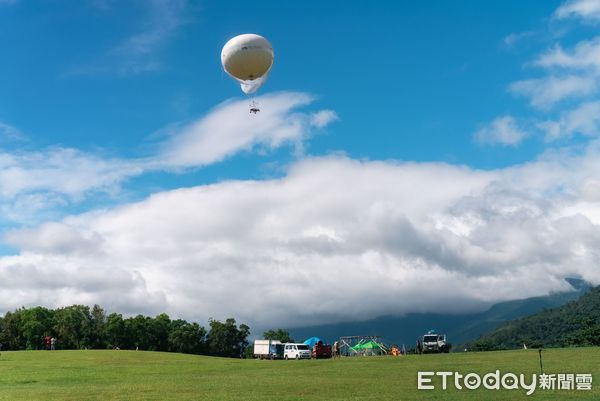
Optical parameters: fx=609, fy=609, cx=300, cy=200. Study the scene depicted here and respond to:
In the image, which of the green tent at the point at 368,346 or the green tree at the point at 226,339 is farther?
the green tree at the point at 226,339

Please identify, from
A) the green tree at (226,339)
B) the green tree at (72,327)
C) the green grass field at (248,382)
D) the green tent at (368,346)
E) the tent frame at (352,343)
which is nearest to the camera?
the green grass field at (248,382)

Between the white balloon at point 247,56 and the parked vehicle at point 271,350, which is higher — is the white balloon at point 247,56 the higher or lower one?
the higher one

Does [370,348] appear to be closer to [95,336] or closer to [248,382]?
[248,382]

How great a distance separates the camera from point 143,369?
4728cm

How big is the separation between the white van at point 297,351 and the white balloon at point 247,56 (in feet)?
132

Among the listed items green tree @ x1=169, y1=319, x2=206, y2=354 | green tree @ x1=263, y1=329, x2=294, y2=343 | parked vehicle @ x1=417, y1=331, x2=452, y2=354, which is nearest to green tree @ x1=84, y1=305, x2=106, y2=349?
green tree @ x1=169, y1=319, x2=206, y2=354

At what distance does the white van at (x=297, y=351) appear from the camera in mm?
72938

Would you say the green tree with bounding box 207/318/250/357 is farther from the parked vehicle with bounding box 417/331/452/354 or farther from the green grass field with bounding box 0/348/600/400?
the green grass field with bounding box 0/348/600/400

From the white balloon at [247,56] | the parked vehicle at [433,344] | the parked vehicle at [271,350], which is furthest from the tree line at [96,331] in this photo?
the white balloon at [247,56]

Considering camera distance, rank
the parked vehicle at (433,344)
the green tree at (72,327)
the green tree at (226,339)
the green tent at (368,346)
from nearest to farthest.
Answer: the parked vehicle at (433,344), the green tent at (368,346), the green tree at (72,327), the green tree at (226,339)

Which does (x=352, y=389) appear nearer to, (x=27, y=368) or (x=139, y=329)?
(x=27, y=368)

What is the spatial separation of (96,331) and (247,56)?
118519mm

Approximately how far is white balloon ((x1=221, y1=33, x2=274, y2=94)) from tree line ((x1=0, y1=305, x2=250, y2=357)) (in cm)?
11000

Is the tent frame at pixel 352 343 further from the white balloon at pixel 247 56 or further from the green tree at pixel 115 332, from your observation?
the green tree at pixel 115 332
